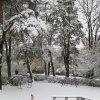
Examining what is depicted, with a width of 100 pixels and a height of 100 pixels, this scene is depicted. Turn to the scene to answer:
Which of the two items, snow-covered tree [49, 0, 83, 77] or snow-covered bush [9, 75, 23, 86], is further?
snow-covered tree [49, 0, 83, 77]

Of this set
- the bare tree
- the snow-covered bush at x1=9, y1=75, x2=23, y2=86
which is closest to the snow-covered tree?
the bare tree

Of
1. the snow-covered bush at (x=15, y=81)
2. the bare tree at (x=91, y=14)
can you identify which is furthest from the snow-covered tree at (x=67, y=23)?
the snow-covered bush at (x=15, y=81)

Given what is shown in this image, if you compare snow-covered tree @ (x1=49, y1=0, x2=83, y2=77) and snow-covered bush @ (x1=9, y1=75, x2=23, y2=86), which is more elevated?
snow-covered tree @ (x1=49, y1=0, x2=83, y2=77)

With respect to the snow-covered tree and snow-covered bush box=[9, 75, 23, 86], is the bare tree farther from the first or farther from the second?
snow-covered bush box=[9, 75, 23, 86]

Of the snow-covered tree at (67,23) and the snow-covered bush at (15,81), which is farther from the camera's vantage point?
the snow-covered tree at (67,23)

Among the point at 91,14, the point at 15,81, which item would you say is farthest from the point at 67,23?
the point at 15,81

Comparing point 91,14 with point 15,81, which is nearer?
point 15,81

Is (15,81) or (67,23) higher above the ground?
(67,23)

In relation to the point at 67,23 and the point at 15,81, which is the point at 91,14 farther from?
the point at 15,81

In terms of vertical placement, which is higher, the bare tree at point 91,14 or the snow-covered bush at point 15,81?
the bare tree at point 91,14

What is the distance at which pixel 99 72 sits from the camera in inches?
1415

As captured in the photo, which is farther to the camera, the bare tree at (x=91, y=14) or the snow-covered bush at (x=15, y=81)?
the bare tree at (x=91, y=14)

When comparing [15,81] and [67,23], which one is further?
[67,23]

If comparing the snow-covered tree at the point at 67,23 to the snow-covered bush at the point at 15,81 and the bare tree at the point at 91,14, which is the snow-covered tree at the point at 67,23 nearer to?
the bare tree at the point at 91,14
